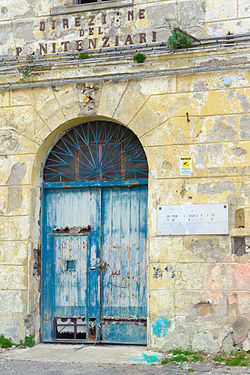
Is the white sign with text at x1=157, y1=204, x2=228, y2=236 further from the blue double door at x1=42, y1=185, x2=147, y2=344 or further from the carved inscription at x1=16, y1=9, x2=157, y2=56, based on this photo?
the carved inscription at x1=16, y1=9, x2=157, y2=56

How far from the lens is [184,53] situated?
724 centimetres

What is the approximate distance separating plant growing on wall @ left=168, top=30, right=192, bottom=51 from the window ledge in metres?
0.93

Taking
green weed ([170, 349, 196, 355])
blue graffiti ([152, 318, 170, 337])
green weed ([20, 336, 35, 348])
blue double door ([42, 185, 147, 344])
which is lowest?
green weed ([170, 349, 196, 355])

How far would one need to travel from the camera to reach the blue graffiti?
699cm

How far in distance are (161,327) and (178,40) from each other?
3802mm

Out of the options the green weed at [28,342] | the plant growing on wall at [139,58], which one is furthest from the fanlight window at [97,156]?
the green weed at [28,342]

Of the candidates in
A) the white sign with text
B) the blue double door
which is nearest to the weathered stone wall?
the blue double door

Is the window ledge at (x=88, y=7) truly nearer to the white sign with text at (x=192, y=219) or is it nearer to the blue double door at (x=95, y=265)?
the blue double door at (x=95, y=265)

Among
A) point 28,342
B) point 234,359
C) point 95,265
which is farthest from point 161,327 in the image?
point 28,342

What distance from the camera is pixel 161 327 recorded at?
7.01 metres

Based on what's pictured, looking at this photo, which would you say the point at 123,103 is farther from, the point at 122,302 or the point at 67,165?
the point at 122,302

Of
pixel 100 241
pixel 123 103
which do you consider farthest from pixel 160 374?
pixel 123 103

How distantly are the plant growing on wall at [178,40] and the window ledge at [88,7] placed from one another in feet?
3.05

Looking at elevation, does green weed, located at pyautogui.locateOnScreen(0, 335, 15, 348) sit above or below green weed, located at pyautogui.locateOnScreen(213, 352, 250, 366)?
above
